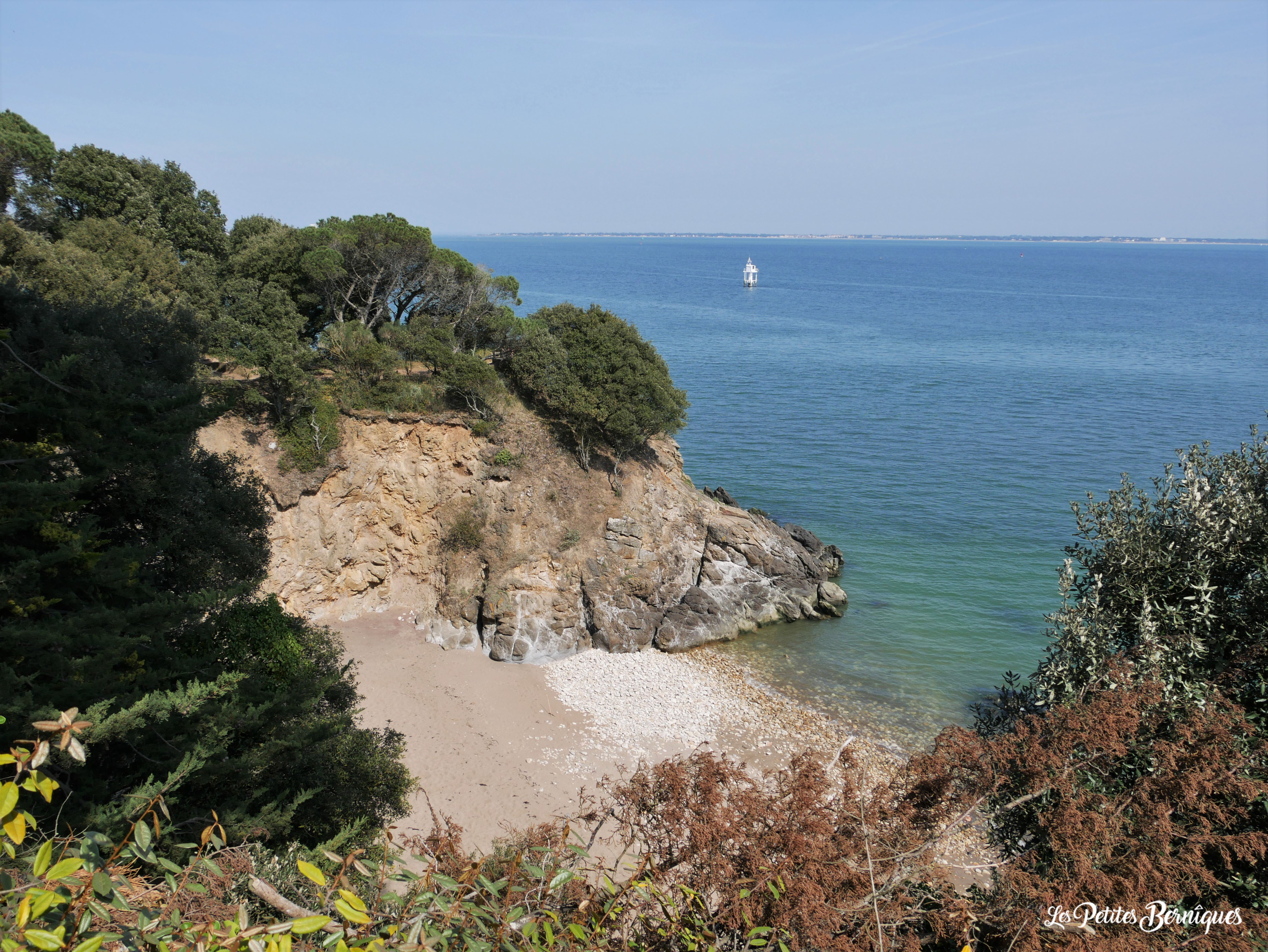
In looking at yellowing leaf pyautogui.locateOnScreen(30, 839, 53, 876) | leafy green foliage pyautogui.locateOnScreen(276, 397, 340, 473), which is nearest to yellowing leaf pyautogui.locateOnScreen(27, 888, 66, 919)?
yellowing leaf pyautogui.locateOnScreen(30, 839, 53, 876)

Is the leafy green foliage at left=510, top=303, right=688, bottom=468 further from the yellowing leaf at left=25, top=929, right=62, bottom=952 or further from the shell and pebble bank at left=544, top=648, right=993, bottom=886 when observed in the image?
the yellowing leaf at left=25, top=929, right=62, bottom=952

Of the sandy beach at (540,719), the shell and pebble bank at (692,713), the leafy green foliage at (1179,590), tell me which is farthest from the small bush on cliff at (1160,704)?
the sandy beach at (540,719)

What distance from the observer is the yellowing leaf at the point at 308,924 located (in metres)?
2.32

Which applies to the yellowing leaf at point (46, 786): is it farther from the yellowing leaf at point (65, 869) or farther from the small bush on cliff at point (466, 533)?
the small bush on cliff at point (466, 533)

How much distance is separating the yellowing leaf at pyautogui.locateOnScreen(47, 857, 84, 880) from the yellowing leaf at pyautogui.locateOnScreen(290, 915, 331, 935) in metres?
0.70

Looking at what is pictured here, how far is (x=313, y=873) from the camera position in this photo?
2576mm

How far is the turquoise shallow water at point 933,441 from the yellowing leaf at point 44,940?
23.0 meters

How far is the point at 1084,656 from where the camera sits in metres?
11.0

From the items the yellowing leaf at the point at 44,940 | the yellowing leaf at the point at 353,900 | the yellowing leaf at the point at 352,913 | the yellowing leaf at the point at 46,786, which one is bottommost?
the yellowing leaf at the point at 353,900

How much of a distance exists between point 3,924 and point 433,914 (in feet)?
5.57

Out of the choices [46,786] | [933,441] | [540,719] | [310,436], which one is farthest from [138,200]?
[933,441]

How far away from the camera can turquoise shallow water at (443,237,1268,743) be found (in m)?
26.0

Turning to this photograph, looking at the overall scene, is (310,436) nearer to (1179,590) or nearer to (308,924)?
(1179,590)

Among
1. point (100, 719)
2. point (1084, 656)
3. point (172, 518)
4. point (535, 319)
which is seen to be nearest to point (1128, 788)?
point (1084, 656)
